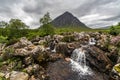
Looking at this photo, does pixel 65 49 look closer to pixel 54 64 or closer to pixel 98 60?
pixel 54 64

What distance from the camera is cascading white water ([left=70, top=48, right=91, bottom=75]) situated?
36.9m

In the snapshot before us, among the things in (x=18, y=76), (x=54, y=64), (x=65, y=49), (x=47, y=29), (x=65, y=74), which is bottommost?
(x=65, y=74)

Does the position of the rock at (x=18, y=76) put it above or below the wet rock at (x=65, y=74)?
above

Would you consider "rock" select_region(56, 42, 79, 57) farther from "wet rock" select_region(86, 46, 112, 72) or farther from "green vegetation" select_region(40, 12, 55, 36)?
"green vegetation" select_region(40, 12, 55, 36)

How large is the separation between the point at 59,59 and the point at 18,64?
1035 centimetres

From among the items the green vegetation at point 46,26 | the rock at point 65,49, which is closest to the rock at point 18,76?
the rock at point 65,49

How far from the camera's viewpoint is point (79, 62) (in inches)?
1642

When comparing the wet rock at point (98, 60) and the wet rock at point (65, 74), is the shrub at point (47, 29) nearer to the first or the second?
the wet rock at point (98, 60)

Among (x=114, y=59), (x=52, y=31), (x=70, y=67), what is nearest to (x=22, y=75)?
(x=70, y=67)

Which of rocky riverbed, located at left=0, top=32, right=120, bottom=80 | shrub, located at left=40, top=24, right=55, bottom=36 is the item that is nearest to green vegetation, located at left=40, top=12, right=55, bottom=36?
shrub, located at left=40, top=24, right=55, bottom=36

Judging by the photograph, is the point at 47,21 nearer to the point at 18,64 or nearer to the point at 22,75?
the point at 18,64

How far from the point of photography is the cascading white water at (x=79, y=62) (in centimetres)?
3694

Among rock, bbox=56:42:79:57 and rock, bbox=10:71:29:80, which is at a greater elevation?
rock, bbox=56:42:79:57

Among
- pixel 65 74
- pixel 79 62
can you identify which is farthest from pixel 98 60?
pixel 65 74
